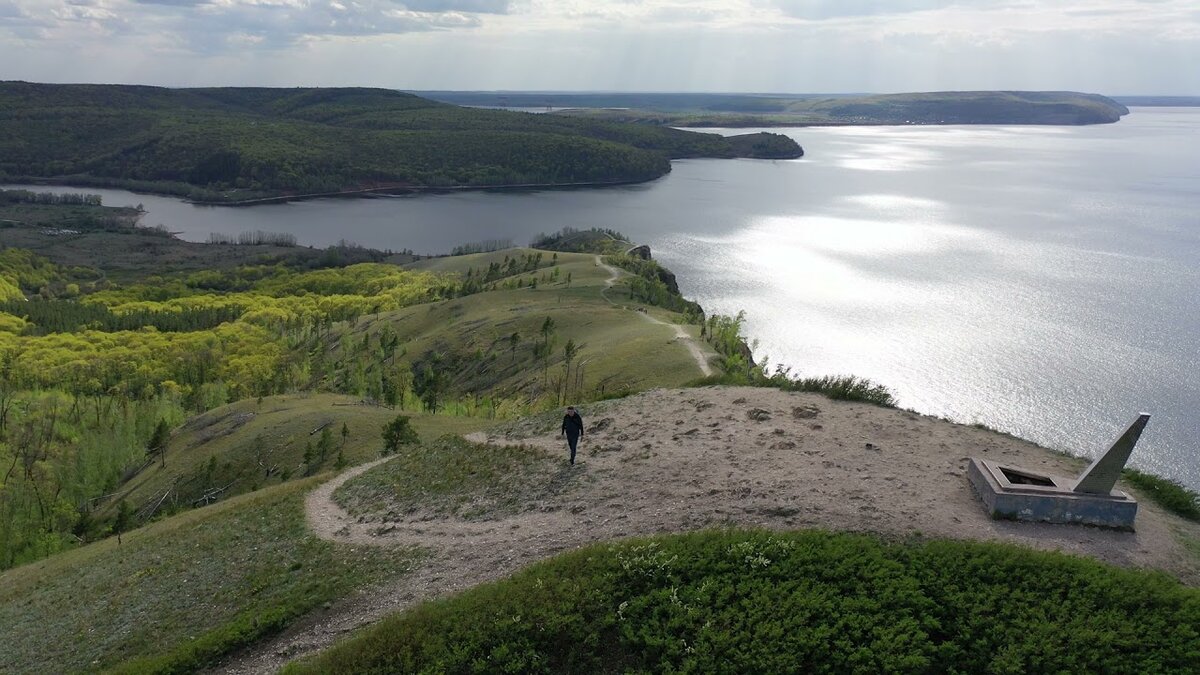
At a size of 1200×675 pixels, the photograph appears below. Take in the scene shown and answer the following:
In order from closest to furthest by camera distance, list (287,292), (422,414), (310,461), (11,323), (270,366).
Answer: (310,461) → (422,414) → (270,366) → (11,323) → (287,292)

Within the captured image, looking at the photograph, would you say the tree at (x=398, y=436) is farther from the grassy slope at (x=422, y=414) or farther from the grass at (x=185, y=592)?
the grass at (x=185, y=592)

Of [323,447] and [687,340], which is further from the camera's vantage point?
[687,340]

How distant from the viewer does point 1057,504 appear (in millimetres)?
21094

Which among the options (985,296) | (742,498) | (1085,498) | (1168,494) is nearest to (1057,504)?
(1085,498)

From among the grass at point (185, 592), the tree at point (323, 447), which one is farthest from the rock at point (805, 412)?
the tree at point (323, 447)

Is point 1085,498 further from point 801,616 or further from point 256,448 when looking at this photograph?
point 256,448

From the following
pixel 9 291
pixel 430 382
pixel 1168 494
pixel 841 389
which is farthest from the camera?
pixel 9 291

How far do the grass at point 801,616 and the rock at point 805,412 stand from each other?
9.27 m

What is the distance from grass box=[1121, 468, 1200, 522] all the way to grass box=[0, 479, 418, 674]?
2182 cm

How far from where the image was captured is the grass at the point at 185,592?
21609 millimetres

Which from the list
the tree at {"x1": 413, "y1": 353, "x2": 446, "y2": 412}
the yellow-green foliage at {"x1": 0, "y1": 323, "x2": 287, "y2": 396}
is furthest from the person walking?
the yellow-green foliage at {"x1": 0, "y1": 323, "x2": 287, "y2": 396}

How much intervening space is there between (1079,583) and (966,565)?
2.29 meters

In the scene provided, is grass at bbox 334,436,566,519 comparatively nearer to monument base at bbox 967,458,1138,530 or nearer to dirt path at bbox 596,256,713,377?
monument base at bbox 967,458,1138,530

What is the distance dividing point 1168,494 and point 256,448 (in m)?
43.3
